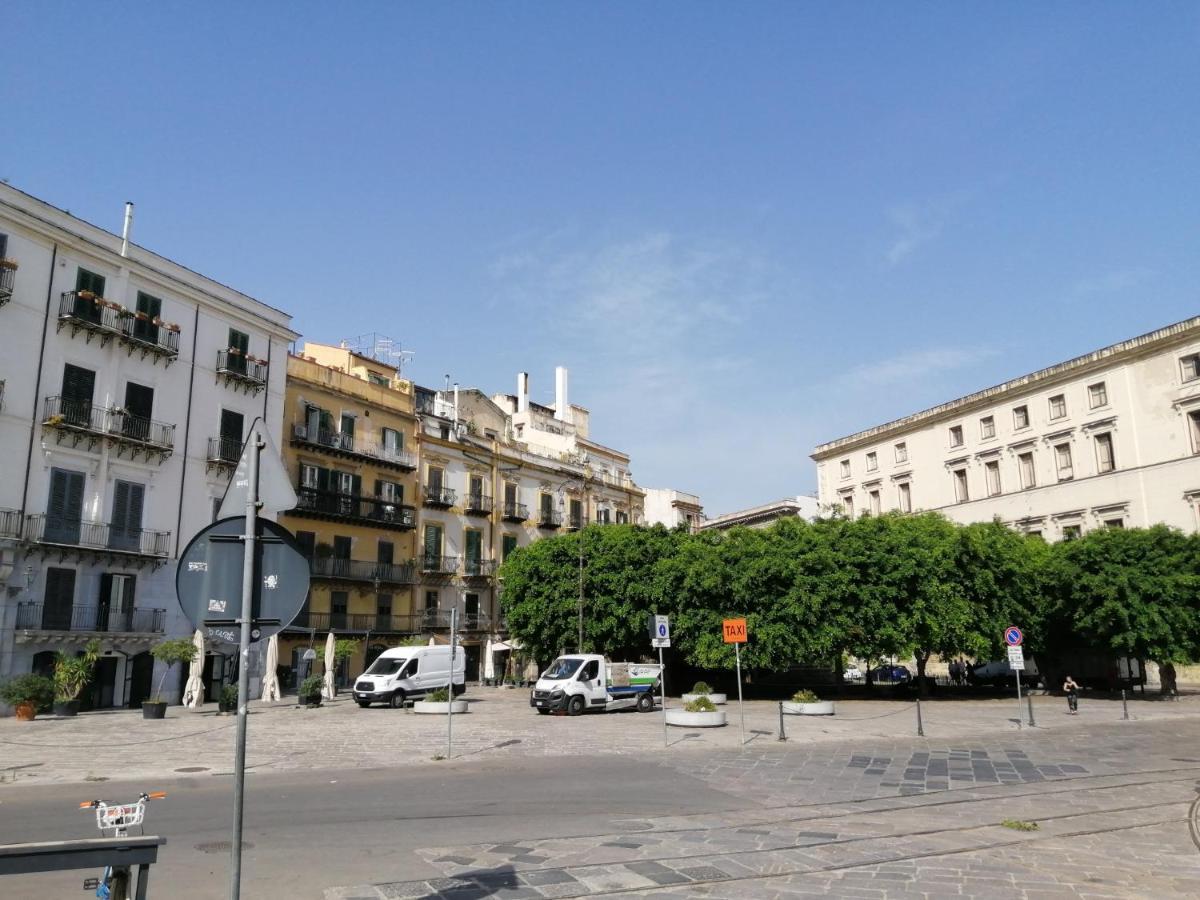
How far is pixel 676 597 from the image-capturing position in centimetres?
3794

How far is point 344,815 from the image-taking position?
11.1 m

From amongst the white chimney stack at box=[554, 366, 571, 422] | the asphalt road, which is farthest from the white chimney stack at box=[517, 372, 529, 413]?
the asphalt road

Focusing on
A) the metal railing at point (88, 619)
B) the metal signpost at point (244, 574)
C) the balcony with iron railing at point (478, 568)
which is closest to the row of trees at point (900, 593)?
the balcony with iron railing at point (478, 568)

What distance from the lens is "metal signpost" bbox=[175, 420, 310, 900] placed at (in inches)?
204

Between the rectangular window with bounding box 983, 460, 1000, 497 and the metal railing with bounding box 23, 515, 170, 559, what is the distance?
152 feet

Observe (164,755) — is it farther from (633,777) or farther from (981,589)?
(981,589)

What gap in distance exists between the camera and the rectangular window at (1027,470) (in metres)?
53.1

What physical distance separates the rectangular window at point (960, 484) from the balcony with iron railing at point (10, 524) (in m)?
50.9

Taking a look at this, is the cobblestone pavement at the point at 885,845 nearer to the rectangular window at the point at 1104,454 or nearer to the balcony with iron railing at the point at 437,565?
the balcony with iron railing at the point at 437,565

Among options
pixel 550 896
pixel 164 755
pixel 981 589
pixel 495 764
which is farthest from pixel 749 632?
pixel 550 896

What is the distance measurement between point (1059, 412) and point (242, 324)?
1748 inches

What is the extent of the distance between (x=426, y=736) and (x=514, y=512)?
105ft

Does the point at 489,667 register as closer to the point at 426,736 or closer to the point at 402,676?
the point at 402,676

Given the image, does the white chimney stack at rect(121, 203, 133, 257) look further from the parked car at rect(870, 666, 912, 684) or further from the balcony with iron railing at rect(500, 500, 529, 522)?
the parked car at rect(870, 666, 912, 684)
